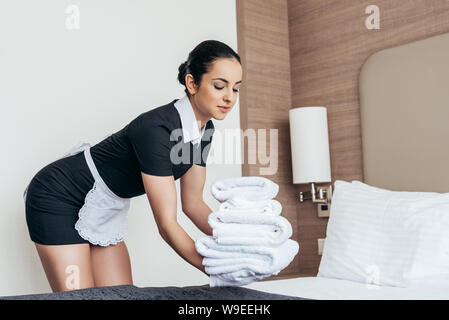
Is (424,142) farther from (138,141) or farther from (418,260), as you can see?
(138,141)

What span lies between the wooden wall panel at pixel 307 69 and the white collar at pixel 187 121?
45.9 inches

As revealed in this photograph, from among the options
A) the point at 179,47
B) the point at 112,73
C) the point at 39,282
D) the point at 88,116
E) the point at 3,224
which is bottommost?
the point at 39,282

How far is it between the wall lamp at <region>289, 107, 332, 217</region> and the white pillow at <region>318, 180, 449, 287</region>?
1.64 ft

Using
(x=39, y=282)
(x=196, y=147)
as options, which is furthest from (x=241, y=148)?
(x=39, y=282)

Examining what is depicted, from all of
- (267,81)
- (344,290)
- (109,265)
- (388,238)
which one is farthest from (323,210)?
(109,265)

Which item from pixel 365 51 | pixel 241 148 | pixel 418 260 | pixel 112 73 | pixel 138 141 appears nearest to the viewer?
pixel 138 141

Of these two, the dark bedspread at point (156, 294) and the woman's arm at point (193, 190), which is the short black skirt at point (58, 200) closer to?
the woman's arm at point (193, 190)

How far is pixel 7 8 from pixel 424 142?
1943mm

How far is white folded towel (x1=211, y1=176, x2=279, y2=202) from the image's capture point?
1.39 metres

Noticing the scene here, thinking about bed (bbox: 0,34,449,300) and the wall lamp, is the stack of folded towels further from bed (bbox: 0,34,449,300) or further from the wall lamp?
the wall lamp

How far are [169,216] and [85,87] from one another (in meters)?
1.18

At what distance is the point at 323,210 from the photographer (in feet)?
9.41

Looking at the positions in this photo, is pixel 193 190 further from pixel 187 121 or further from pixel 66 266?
pixel 66 266
